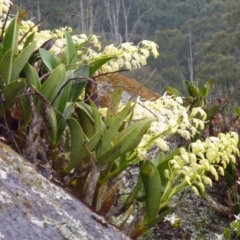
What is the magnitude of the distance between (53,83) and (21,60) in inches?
7.2

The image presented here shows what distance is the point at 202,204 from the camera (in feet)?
12.0

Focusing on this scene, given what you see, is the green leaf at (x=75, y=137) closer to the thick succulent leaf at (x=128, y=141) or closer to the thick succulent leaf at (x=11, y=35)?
the thick succulent leaf at (x=128, y=141)

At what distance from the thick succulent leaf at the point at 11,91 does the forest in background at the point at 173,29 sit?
2021 centimetres

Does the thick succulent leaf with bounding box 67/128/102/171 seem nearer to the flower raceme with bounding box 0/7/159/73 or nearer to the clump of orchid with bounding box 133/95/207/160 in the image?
the clump of orchid with bounding box 133/95/207/160

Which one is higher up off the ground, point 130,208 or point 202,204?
point 130,208

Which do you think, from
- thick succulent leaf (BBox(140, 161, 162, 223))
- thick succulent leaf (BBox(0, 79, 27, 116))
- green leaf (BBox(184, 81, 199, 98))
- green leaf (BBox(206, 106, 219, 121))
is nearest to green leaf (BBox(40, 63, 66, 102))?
thick succulent leaf (BBox(0, 79, 27, 116))

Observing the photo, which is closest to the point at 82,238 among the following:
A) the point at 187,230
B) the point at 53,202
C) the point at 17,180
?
the point at 53,202

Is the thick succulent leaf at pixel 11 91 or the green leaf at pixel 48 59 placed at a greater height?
the green leaf at pixel 48 59

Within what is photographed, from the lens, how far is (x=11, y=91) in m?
2.28

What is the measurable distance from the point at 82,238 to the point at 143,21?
1520 inches

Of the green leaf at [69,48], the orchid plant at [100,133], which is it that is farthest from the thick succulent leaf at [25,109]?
the green leaf at [69,48]

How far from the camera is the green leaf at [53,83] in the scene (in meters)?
2.30

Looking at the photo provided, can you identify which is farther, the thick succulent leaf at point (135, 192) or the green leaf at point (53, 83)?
the thick succulent leaf at point (135, 192)

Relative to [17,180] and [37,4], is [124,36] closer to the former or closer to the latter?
[37,4]
